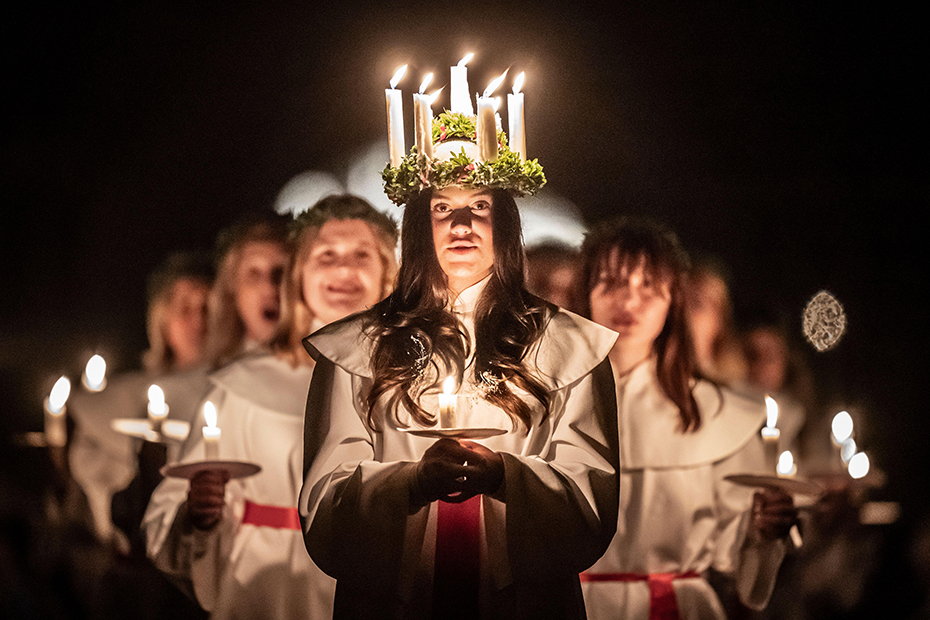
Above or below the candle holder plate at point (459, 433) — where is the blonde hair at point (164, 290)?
above

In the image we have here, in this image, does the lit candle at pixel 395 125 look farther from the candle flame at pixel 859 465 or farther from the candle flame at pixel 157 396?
the candle flame at pixel 859 465

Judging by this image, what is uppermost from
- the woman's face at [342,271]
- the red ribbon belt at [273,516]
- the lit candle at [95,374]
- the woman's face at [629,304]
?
the woman's face at [342,271]

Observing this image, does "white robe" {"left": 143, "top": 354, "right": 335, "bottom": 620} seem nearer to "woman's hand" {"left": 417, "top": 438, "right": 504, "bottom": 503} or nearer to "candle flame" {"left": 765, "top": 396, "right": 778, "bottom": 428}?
"woman's hand" {"left": 417, "top": 438, "right": 504, "bottom": 503}

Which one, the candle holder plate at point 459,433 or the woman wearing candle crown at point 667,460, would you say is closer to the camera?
the candle holder plate at point 459,433

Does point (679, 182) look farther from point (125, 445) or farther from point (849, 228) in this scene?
point (125, 445)

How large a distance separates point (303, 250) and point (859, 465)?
7.98ft

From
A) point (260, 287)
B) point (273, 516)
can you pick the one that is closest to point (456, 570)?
point (273, 516)

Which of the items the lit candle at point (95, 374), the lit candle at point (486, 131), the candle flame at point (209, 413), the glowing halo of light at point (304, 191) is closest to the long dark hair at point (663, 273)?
the lit candle at point (486, 131)

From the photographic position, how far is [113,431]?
12.9 ft

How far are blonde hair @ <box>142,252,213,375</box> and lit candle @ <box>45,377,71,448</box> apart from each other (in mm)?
384

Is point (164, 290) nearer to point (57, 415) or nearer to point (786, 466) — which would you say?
point (57, 415)

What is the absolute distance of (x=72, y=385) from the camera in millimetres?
3982

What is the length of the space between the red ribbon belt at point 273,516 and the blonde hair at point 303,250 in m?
0.57

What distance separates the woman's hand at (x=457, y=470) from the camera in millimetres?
3193
